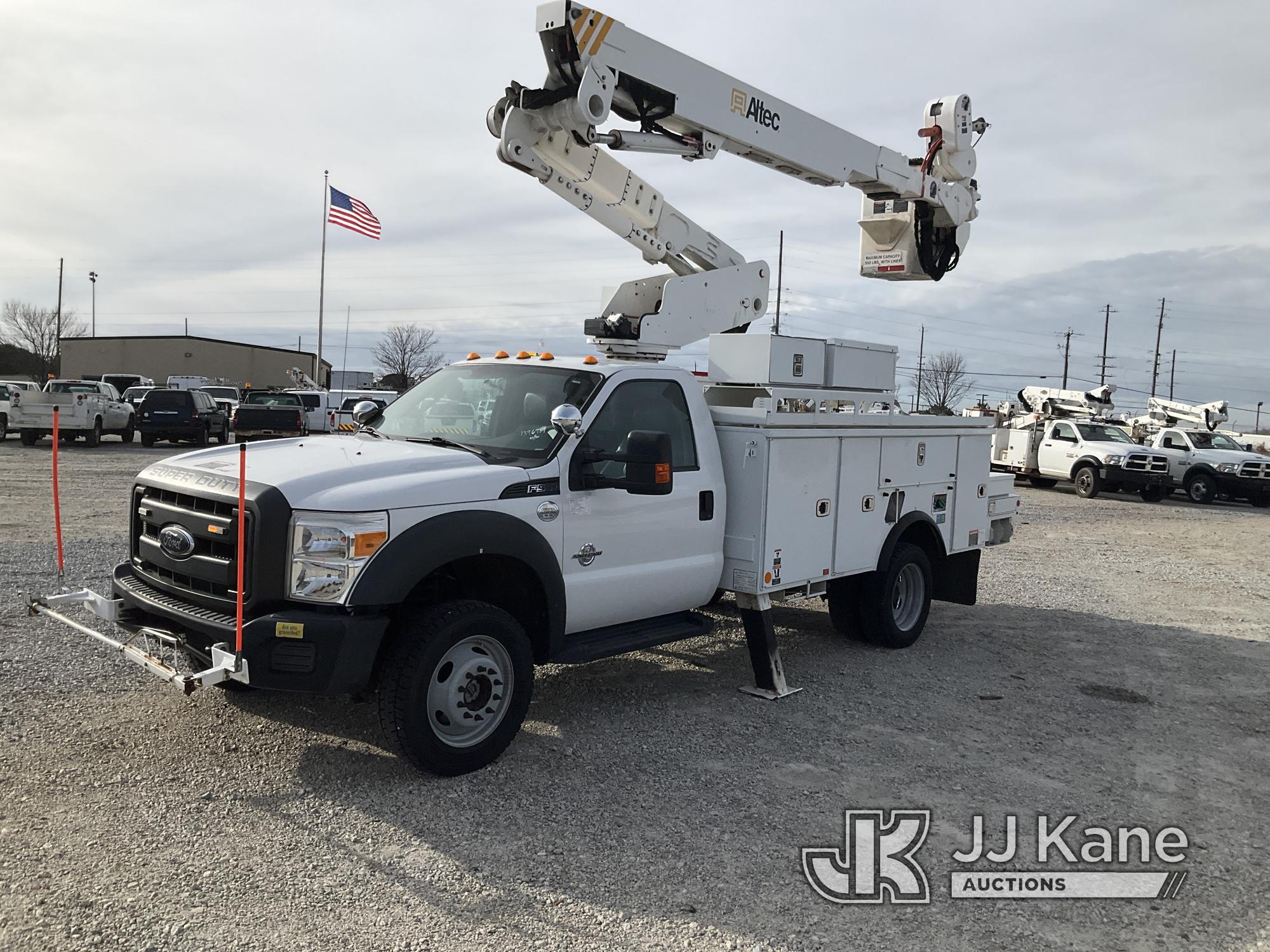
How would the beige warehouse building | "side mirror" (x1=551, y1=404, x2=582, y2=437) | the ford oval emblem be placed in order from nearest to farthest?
the ford oval emblem, "side mirror" (x1=551, y1=404, x2=582, y2=437), the beige warehouse building

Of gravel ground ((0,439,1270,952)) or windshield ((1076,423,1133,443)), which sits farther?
windshield ((1076,423,1133,443))

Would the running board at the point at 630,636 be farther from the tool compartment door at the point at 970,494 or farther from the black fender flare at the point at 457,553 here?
the tool compartment door at the point at 970,494

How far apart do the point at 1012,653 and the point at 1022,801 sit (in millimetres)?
3238

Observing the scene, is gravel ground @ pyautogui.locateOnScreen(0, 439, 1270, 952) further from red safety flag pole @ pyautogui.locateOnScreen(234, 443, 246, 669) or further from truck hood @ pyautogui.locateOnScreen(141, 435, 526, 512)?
truck hood @ pyautogui.locateOnScreen(141, 435, 526, 512)

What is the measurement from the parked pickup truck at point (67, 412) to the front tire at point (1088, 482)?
78.9ft

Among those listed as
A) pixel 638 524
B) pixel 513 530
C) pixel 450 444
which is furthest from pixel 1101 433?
pixel 513 530

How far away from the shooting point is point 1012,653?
7848 millimetres

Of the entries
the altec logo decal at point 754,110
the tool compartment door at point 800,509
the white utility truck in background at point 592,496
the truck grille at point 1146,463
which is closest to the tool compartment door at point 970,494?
the white utility truck in background at point 592,496

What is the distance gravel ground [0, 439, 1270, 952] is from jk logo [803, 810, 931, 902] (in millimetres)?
69

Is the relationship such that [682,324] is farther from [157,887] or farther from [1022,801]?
[157,887]

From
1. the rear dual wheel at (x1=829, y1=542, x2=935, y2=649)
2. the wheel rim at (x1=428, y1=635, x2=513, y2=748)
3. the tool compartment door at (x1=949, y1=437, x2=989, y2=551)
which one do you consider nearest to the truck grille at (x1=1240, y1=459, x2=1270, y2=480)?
the tool compartment door at (x1=949, y1=437, x2=989, y2=551)

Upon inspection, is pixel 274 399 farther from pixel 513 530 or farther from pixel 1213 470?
pixel 1213 470

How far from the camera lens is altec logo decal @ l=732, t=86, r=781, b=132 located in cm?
727

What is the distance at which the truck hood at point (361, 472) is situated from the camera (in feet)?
14.3
